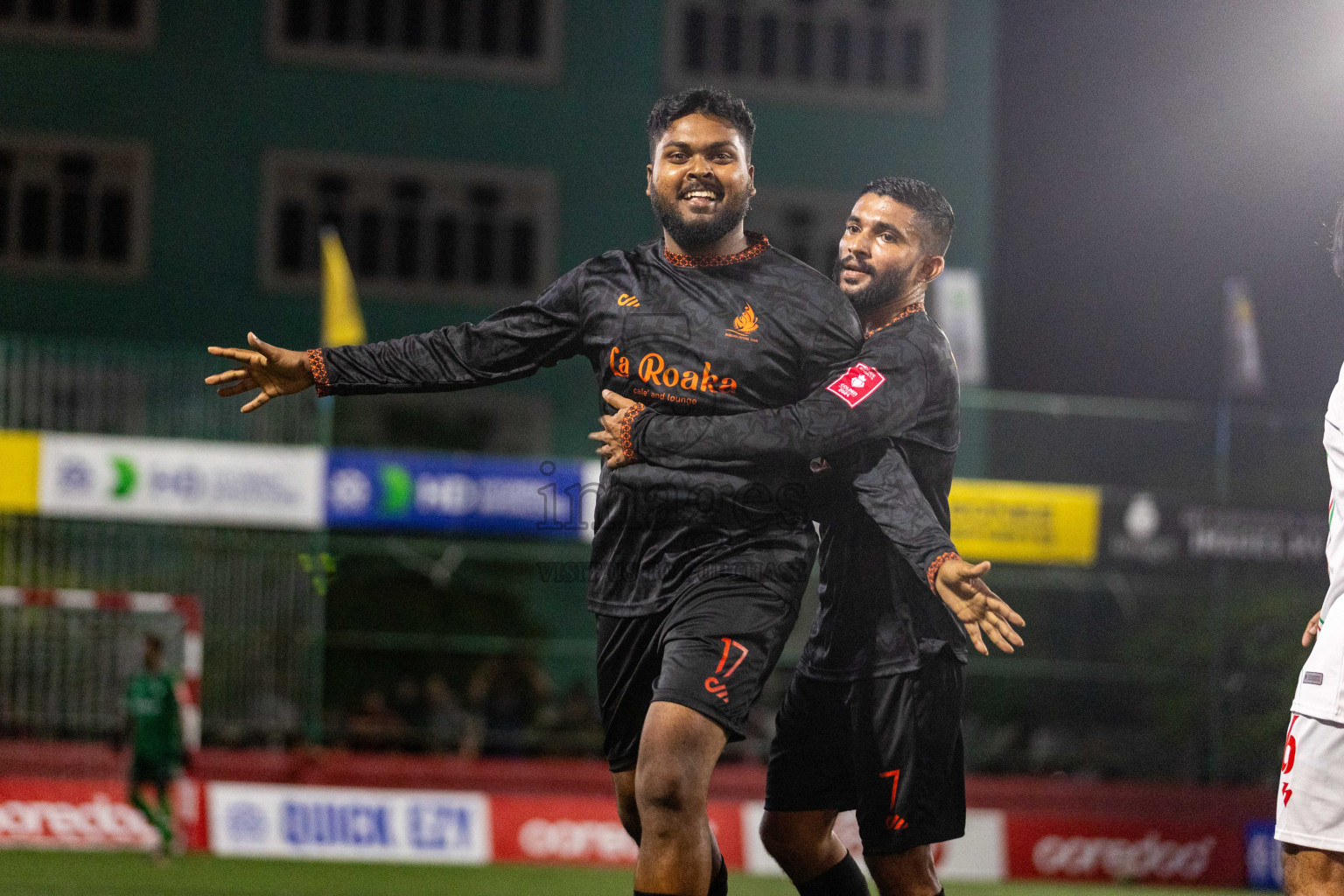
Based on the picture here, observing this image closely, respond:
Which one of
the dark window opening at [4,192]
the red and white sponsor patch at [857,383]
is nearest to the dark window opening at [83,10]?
the dark window opening at [4,192]

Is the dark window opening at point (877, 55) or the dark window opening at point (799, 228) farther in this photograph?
the dark window opening at point (877, 55)

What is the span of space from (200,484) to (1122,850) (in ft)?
26.9

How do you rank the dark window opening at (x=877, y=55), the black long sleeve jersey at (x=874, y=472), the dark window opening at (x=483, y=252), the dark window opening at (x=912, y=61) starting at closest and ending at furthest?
the black long sleeve jersey at (x=874, y=472) → the dark window opening at (x=483, y=252) → the dark window opening at (x=877, y=55) → the dark window opening at (x=912, y=61)

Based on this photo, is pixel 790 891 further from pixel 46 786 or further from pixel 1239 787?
pixel 46 786

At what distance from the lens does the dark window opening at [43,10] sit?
68.9ft

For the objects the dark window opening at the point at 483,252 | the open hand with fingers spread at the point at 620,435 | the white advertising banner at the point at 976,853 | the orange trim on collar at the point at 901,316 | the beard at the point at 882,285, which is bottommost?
the white advertising banner at the point at 976,853

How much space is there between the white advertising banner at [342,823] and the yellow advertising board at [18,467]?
279cm

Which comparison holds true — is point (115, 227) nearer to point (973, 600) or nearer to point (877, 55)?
point (877, 55)

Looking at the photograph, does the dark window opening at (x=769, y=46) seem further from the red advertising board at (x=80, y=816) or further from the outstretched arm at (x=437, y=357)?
the outstretched arm at (x=437, y=357)

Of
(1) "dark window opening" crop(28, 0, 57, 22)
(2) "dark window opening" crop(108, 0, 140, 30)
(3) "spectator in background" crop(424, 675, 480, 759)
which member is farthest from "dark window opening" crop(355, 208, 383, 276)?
(3) "spectator in background" crop(424, 675, 480, 759)

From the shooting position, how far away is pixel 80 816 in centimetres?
1244

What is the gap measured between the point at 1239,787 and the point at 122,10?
17419mm

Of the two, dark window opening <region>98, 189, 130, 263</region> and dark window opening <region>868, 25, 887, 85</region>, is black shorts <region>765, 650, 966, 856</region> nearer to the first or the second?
dark window opening <region>98, 189, 130, 263</region>

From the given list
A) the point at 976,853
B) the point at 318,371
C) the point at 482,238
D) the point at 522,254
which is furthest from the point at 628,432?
the point at 522,254
